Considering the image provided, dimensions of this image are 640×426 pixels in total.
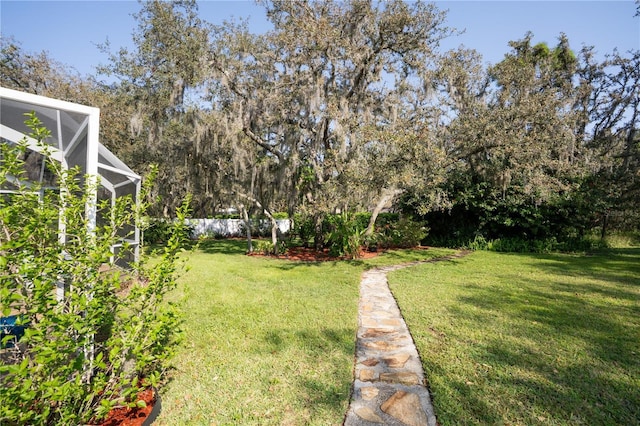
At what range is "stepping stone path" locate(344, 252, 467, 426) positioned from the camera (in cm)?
224

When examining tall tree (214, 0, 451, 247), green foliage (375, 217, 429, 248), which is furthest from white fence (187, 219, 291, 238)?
tall tree (214, 0, 451, 247)

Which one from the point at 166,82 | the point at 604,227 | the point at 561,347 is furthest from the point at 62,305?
the point at 604,227

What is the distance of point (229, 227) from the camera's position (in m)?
16.7

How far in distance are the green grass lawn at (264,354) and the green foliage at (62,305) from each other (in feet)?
1.38

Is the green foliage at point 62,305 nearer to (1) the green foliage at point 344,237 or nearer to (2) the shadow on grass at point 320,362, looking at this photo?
(2) the shadow on grass at point 320,362

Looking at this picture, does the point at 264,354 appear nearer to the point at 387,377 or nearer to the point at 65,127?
the point at 387,377

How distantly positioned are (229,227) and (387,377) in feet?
49.4

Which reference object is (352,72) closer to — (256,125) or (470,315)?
(256,125)

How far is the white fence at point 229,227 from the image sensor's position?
1574 centimetres

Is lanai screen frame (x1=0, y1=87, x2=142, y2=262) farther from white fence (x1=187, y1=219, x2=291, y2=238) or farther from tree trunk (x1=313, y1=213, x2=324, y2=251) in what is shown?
white fence (x1=187, y1=219, x2=291, y2=238)

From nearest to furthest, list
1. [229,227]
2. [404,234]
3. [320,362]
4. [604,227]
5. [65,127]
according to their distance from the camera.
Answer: [320,362]
[65,127]
[404,234]
[604,227]
[229,227]

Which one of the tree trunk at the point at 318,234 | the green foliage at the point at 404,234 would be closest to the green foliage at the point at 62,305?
the tree trunk at the point at 318,234

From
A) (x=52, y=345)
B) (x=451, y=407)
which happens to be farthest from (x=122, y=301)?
(x=451, y=407)

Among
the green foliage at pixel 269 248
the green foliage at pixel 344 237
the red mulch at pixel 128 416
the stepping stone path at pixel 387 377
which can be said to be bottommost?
the stepping stone path at pixel 387 377
